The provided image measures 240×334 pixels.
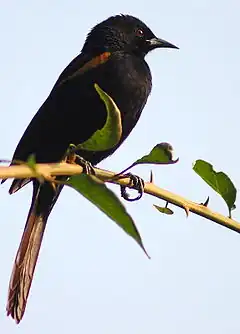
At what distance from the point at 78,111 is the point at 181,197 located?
2588 mm

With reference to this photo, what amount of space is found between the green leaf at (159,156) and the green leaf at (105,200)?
0.38m

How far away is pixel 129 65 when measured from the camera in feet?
13.7

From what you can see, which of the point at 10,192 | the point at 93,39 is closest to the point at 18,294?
the point at 10,192

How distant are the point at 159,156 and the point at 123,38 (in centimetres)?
335

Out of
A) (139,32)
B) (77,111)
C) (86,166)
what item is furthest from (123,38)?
(86,166)

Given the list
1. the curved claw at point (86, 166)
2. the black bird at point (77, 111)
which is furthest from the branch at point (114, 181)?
the black bird at point (77, 111)

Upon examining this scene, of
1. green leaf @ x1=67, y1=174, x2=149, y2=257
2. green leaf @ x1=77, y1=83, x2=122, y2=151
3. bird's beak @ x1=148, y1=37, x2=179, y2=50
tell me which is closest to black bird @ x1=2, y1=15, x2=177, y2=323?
bird's beak @ x1=148, y1=37, x2=179, y2=50

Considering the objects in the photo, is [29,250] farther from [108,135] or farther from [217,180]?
[108,135]

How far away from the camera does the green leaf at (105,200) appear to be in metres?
0.90

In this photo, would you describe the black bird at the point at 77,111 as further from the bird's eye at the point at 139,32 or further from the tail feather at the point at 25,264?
the bird's eye at the point at 139,32

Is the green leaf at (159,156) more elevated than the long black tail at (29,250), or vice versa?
the green leaf at (159,156)

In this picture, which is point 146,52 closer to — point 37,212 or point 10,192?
point 37,212

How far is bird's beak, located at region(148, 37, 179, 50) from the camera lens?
4.81m

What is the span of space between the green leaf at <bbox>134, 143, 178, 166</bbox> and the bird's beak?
348 cm
